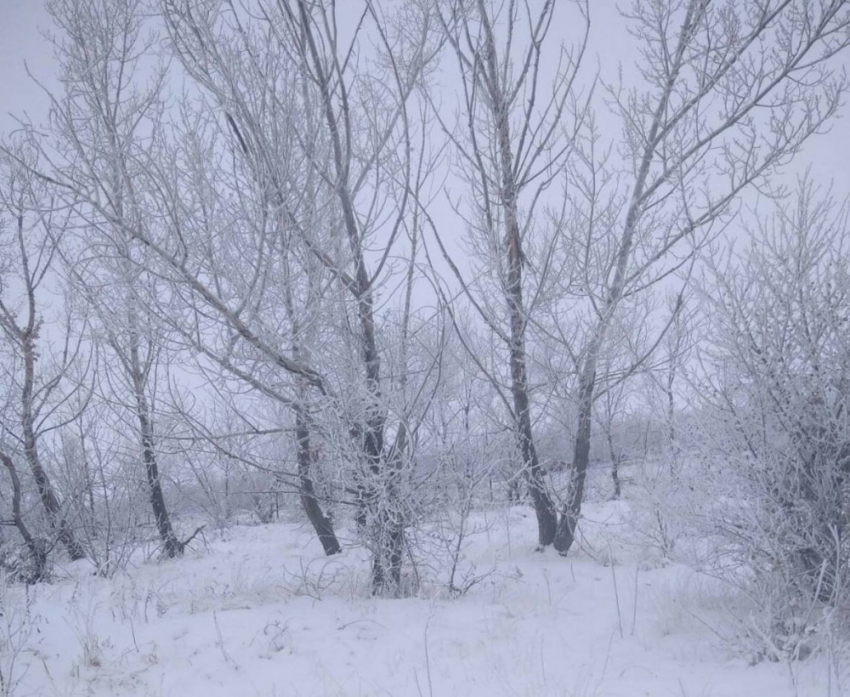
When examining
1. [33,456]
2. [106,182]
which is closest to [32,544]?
[33,456]

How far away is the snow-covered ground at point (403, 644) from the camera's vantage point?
11.7ft

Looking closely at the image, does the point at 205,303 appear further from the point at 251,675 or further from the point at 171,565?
the point at 171,565

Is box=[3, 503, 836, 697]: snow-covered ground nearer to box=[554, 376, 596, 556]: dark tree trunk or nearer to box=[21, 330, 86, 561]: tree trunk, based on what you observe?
box=[554, 376, 596, 556]: dark tree trunk

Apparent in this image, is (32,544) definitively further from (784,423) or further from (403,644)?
(784,423)

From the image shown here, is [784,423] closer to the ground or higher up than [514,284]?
closer to the ground

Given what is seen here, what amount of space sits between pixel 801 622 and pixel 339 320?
4.10 meters

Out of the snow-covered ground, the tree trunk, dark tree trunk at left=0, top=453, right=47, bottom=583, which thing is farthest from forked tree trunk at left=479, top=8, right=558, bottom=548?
the tree trunk

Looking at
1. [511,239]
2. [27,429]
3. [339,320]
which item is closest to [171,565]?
[27,429]

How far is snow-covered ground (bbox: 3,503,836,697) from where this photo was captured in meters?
3.56

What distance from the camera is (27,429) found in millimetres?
10234

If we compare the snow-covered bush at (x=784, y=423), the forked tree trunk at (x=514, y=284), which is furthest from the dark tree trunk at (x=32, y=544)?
the snow-covered bush at (x=784, y=423)

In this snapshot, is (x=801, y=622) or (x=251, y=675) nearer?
(x=801, y=622)

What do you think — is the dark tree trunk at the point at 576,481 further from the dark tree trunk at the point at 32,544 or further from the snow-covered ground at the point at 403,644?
the dark tree trunk at the point at 32,544

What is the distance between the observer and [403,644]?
14.1 ft
